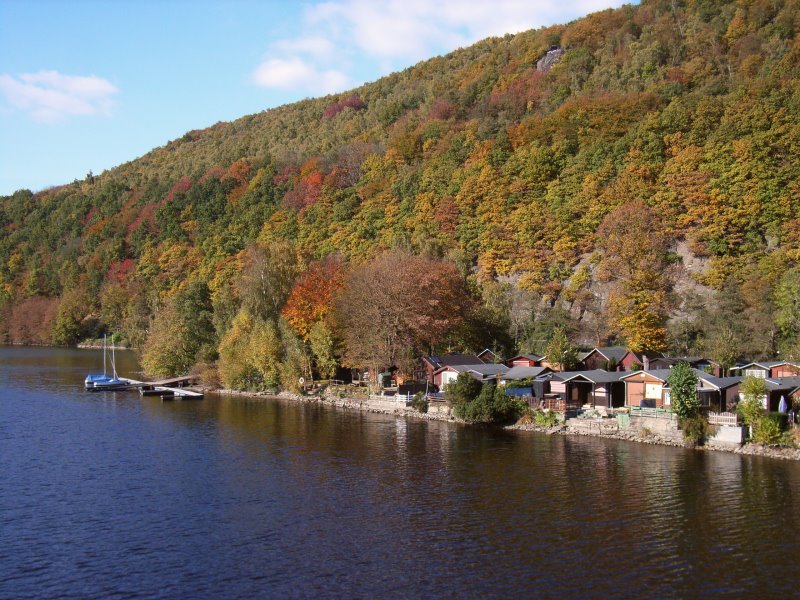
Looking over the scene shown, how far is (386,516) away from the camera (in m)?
29.7

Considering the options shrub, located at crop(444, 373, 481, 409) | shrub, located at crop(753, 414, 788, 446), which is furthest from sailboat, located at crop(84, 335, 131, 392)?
shrub, located at crop(753, 414, 788, 446)

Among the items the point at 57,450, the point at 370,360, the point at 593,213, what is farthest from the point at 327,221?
the point at 57,450

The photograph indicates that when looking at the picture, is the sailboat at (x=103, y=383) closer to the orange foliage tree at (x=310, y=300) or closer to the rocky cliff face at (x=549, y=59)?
the orange foliage tree at (x=310, y=300)

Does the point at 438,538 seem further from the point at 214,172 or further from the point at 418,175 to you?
the point at 214,172

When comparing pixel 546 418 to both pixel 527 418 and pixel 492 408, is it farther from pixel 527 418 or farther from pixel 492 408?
pixel 492 408

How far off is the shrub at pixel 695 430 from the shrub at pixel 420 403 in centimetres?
1859

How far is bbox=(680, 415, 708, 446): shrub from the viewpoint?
4028 centimetres

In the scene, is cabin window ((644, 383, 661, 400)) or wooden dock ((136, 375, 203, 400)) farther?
wooden dock ((136, 375, 203, 400))

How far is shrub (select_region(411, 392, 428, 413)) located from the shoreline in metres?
0.29

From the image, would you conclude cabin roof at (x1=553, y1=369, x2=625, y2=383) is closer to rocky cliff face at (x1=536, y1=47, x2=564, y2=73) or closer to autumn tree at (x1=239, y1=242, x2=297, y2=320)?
autumn tree at (x1=239, y1=242, x2=297, y2=320)

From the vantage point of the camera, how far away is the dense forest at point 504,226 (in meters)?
62.2

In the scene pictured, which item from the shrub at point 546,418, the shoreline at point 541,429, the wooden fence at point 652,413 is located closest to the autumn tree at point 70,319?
the shoreline at point 541,429

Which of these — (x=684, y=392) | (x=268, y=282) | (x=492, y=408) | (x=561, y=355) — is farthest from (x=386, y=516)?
(x=268, y=282)

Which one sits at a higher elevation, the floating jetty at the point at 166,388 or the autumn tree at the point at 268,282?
the autumn tree at the point at 268,282
